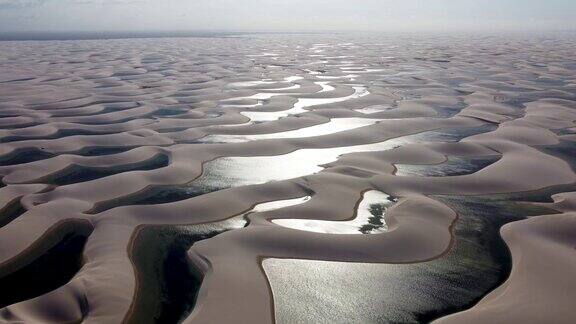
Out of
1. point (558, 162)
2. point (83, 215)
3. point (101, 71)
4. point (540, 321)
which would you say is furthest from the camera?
point (101, 71)

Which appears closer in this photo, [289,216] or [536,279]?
[536,279]

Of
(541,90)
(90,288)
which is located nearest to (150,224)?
(90,288)

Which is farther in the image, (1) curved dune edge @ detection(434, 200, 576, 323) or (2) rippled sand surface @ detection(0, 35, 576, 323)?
(2) rippled sand surface @ detection(0, 35, 576, 323)

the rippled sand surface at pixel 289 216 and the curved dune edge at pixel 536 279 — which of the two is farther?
the rippled sand surface at pixel 289 216

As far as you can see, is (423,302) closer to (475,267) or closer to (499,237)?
(475,267)

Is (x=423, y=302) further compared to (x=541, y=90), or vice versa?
(x=541, y=90)

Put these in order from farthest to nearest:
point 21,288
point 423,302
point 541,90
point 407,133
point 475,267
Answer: point 541,90, point 407,133, point 475,267, point 21,288, point 423,302

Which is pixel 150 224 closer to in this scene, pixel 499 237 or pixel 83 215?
pixel 83 215

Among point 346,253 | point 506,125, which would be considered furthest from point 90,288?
point 506,125
